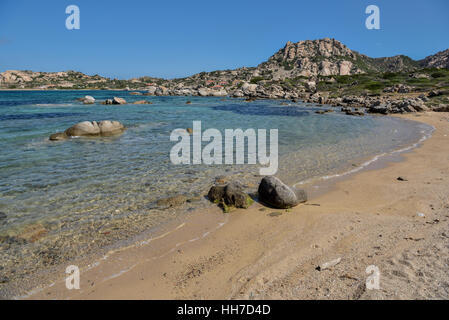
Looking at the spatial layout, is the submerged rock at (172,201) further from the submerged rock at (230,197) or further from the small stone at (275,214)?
the small stone at (275,214)

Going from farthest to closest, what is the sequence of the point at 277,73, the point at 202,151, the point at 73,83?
the point at 73,83, the point at 277,73, the point at 202,151

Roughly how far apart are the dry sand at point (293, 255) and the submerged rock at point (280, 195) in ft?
0.81

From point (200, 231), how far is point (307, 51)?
8455 inches

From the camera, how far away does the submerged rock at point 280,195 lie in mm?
7005

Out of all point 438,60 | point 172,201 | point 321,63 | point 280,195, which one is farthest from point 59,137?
point 438,60

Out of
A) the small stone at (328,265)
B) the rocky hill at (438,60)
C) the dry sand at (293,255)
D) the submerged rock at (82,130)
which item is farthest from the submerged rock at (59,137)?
the rocky hill at (438,60)

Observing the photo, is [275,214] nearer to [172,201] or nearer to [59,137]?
[172,201]

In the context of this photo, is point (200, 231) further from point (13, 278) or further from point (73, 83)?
point (73, 83)

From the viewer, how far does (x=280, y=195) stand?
7.02 metres

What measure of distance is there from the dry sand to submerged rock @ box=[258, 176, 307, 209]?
0.25 meters

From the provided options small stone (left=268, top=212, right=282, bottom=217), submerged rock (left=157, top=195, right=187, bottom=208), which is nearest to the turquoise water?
submerged rock (left=157, top=195, right=187, bottom=208)

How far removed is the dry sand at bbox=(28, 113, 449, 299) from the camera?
377 centimetres

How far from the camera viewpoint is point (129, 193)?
790 cm

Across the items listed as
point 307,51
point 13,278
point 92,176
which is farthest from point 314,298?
point 307,51
